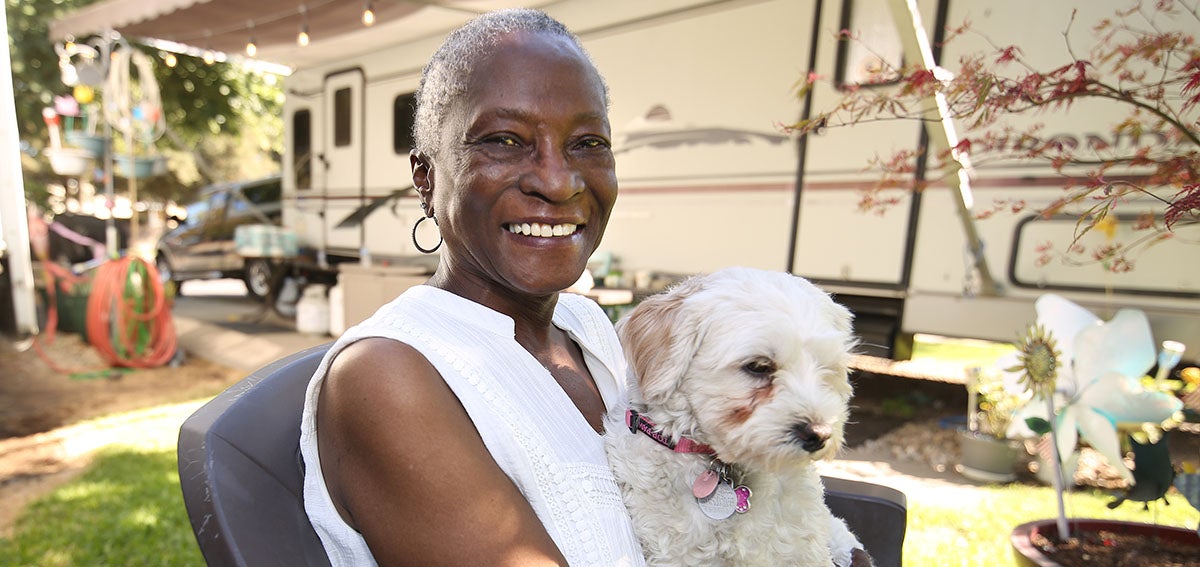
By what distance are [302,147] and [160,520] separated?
9.17 meters

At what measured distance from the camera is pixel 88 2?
16.2 m

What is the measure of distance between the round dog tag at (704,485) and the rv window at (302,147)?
1160 cm

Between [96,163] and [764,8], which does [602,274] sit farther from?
[96,163]

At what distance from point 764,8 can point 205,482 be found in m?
6.02

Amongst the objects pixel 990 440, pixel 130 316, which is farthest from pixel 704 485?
pixel 130 316

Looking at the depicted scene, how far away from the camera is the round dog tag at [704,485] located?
1499mm

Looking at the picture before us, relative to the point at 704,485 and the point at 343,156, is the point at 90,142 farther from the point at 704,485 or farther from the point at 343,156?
the point at 704,485

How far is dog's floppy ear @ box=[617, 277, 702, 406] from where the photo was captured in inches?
62.1

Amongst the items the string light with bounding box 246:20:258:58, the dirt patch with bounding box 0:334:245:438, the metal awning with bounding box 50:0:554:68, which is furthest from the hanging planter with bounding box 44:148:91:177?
the dirt patch with bounding box 0:334:245:438

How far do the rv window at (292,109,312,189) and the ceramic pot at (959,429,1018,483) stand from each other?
1056cm

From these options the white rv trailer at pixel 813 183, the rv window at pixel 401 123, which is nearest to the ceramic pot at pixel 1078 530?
the white rv trailer at pixel 813 183

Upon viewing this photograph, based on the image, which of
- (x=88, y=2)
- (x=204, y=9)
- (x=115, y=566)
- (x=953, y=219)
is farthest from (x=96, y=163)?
(x=953, y=219)

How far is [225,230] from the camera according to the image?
522 inches

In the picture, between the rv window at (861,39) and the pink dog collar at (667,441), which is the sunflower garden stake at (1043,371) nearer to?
the pink dog collar at (667,441)
